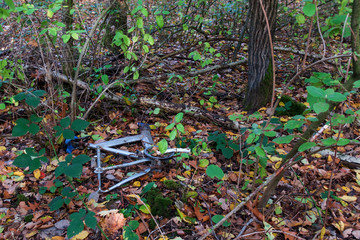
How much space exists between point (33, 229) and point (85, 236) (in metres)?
0.47

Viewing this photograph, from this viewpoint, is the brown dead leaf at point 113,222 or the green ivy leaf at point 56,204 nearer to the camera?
the green ivy leaf at point 56,204

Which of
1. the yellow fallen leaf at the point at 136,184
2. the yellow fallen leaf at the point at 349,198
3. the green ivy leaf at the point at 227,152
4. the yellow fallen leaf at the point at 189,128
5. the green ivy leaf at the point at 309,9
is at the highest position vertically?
the green ivy leaf at the point at 309,9

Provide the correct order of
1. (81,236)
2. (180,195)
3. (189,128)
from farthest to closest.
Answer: (189,128) → (180,195) → (81,236)

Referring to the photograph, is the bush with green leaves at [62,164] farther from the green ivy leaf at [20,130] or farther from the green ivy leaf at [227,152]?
the green ivy leaf at [227,152]

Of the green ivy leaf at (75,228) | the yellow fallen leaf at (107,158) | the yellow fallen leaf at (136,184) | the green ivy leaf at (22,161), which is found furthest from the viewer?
the yellow fallen leaf at (107,158)

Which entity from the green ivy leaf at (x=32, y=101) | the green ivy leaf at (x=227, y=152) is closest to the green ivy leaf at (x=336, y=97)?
the green ivy leaf at (x=227, y=152)

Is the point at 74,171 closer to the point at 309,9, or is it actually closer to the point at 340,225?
the point at 309,9

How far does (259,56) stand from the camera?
3.95 m

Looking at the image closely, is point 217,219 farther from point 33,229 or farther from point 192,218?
point 33,229

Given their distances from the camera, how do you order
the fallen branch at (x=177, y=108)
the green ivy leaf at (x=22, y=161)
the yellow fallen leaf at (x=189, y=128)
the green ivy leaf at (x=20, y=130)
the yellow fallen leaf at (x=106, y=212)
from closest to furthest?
the green ivy leaf at (x=22, y=161), the green ivy leaf at (x=20, y=130), the yellow fallen leaf at (x=106, y=212), the yellow fallen leaf at (x=189, y=128), the fallen branch at (x=177, y=108)

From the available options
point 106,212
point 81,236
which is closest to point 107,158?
point 106,212

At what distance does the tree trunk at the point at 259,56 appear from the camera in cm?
368

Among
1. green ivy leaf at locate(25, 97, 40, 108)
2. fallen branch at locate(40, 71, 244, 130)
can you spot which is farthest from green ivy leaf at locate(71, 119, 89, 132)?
fallen branch at locate(40, 71, 244, 130)

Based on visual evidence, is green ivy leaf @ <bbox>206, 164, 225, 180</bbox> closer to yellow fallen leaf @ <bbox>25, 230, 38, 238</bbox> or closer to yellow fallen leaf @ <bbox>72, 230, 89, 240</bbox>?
yellow fallen leaf @ <bbox>72, 230, 89, 240</bbox>
